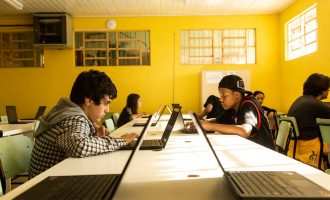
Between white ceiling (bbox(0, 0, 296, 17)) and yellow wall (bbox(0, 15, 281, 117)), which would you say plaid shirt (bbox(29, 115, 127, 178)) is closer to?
white ceiling (bbox(0, 0, 296, 17))

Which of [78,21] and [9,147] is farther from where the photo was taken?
[78,21]

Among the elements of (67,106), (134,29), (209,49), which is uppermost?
(134,29)

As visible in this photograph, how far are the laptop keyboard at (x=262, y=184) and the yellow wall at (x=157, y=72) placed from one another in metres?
6.57

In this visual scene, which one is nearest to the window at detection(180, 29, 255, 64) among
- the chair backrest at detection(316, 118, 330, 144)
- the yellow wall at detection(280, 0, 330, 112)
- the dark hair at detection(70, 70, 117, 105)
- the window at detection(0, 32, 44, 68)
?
the yellow wall at detection(280, 0, 330, 112)

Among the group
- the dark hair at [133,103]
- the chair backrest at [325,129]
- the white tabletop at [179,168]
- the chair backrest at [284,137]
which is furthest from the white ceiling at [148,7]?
the white tabletop at [179,168]

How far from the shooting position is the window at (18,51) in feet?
25.7

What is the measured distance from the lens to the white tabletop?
105 centimetres

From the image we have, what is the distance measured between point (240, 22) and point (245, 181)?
23.2ft

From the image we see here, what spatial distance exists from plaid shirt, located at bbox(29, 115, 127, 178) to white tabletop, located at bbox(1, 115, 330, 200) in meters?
0.05

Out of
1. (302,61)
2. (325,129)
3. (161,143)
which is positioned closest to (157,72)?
(302,61)

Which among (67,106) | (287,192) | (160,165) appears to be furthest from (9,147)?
(287,192)

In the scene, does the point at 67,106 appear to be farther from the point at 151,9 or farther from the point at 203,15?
the point at 203,15

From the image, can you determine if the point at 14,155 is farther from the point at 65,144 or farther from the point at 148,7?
the point at 148,7

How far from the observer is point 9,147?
188 centimetres
